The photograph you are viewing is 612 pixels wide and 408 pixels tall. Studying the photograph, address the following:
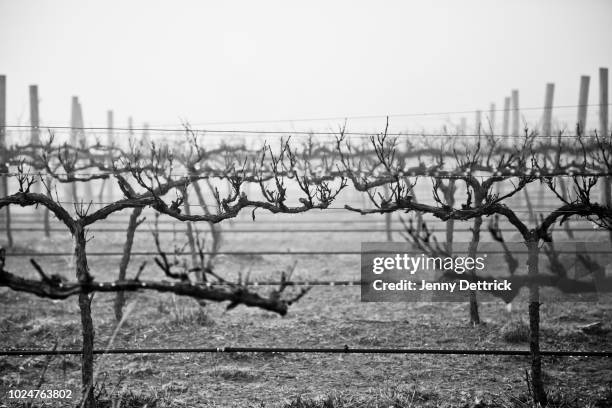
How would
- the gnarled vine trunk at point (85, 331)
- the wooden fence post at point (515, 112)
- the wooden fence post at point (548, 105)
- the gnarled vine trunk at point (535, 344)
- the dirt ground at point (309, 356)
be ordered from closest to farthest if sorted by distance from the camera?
1. the gnarled vine trunk at point (85, 331)
2. the gnarled vine trunk at point (535, 344)
3. the dirt ground at point (309, 356)
4. the wooden fence post at point (548, 105)
5. the wooden fence post at point (515, 112)

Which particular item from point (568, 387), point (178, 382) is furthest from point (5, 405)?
point (568, 387)

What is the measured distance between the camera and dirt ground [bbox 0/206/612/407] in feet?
27.5

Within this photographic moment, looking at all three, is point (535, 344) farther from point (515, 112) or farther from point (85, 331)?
point (515, 112)

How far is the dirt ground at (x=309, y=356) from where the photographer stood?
8.39m

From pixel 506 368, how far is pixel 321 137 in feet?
48.7

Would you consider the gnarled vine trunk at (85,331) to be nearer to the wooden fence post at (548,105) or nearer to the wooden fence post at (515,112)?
the wooden fence post at (548,105)

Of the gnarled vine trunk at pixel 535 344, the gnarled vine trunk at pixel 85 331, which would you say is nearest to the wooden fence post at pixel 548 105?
the gnarled vine trunk at pixel 535 344

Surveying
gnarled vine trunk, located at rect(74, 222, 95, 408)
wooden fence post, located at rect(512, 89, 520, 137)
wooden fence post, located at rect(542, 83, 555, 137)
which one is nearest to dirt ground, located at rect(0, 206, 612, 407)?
gnarled vine trunk, located at rect(74, 222, 95, 408)

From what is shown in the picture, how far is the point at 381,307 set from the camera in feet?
46.3

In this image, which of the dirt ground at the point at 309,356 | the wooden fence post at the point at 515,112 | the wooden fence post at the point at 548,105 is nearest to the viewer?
the dirt ground at the point at 309,356

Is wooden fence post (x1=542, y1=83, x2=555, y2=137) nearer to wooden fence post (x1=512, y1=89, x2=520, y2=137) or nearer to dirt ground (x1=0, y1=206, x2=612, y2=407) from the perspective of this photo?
wooden fence post (x1=512, y1=89, x2=520, y2=137)

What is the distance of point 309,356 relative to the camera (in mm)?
10320

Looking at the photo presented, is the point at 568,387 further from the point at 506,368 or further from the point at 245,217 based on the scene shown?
the point at 245,217

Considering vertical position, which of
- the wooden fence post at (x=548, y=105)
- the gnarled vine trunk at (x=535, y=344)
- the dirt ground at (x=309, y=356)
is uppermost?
the wooden fence post at (x=548, y=105)
